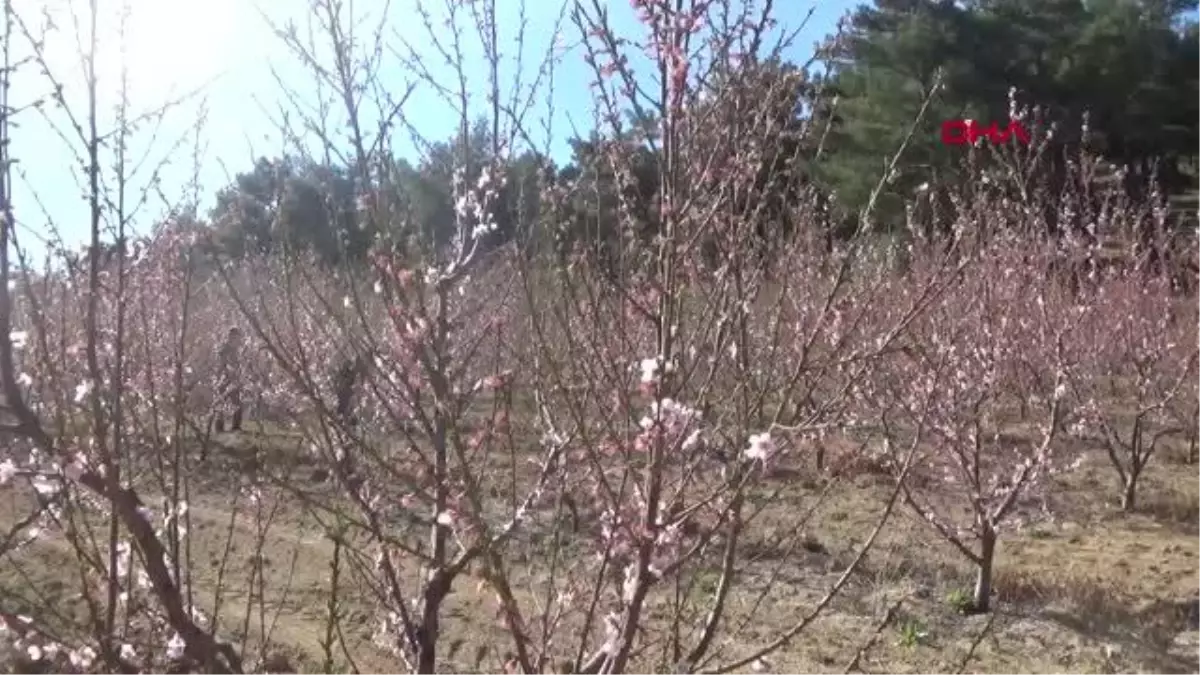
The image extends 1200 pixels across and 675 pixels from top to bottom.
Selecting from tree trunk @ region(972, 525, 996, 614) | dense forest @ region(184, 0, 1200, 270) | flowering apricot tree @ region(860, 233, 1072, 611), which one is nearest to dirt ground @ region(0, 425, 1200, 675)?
tree trunk @ region(972, 525, 996, 614)

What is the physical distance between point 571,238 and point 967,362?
154 inches

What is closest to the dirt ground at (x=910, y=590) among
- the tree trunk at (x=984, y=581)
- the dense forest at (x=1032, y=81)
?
the tree trunk at (x=984, y=581)

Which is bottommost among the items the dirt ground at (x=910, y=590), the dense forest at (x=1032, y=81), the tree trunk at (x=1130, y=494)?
the dirt ground at (x=910, y=590)

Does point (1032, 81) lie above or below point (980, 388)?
above

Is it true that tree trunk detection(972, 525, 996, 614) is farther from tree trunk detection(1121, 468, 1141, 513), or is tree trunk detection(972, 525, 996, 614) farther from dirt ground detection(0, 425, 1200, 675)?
tree trunk detection(1121, 468, 1141, 513)

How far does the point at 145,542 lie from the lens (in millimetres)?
2459

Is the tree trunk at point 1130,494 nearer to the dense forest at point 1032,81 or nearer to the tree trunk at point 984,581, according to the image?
the tree trunk at point 984,581

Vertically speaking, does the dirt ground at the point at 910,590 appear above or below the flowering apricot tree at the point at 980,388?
below

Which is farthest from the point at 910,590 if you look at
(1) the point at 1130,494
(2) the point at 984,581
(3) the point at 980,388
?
(1) the point at 1130,494

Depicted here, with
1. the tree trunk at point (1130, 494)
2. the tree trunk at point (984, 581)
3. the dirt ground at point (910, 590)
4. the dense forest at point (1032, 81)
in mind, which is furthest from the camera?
the dense forest at point (1032, 81)

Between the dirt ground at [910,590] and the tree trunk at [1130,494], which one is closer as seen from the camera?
the dirt ground at [910,590]

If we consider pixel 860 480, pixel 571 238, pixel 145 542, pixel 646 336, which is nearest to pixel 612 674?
pixel 145 542

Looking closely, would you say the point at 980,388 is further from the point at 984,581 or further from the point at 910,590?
the point at 910,590

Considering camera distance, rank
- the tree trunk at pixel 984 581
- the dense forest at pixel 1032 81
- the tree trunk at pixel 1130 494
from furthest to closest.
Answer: the dense forest at pixel 1032 81
the tree trunk at pixel 1130 494
the tree trunk at pixel 984 581
